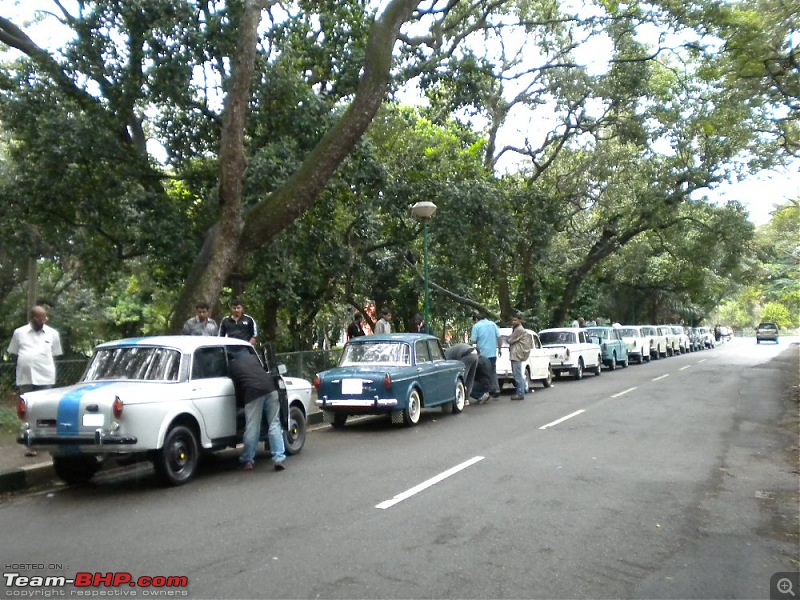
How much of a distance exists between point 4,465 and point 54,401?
1.72 meters

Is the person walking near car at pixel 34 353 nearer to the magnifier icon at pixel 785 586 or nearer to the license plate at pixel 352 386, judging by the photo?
the license plate at pixel 352 386

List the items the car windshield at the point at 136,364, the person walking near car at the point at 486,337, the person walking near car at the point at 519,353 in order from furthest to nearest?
the person walking near car at the point at 519,353 → the person walking near car at the point at 486,337 → the car windshield at the point at 136,364

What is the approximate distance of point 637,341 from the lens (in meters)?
34.2

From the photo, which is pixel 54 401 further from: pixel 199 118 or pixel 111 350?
pixel 199 118

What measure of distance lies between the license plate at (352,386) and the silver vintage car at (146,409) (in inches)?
110

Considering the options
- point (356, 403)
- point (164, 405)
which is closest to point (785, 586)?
point (164, 405)

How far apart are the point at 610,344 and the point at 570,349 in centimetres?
624

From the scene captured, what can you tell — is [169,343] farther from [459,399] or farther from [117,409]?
[459,399]

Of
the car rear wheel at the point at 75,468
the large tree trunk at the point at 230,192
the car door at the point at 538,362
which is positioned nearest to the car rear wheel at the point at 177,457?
the car rear wheel at the point at 75,468

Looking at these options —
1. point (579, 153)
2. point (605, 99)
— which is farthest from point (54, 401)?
point (579, 153)

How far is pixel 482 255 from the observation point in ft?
73.3

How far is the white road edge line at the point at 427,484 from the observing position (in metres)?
7.30

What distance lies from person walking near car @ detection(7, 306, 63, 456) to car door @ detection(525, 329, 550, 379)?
43.5 ft

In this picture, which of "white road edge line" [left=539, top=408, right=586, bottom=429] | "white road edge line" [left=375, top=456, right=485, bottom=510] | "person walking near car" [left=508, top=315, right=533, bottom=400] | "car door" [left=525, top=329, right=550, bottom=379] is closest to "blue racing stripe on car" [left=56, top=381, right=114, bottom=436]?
"white road edge line" [left=375, top=456, right=485, bottom=510]
